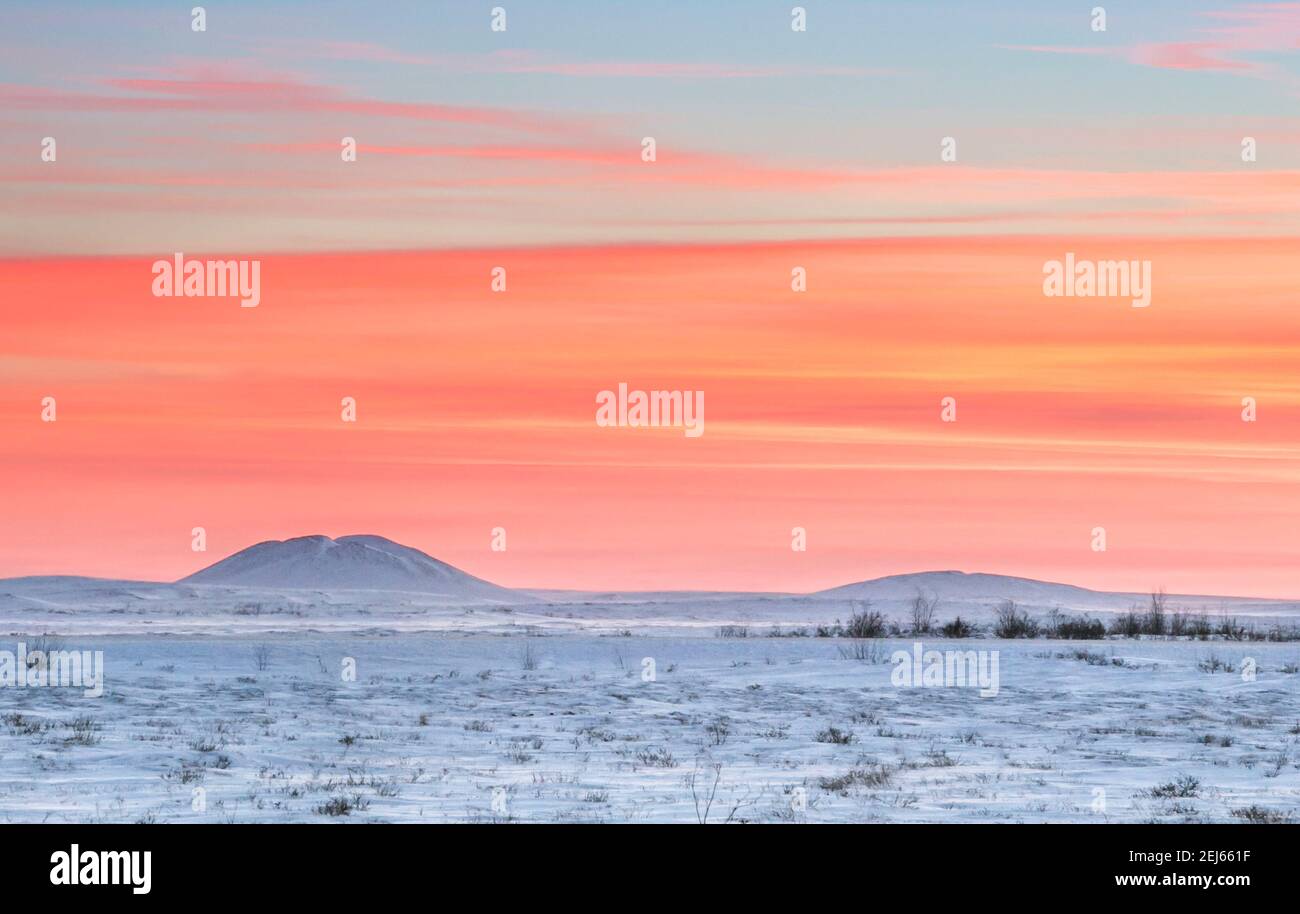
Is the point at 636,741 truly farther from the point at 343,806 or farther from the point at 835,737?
the point at 343,806

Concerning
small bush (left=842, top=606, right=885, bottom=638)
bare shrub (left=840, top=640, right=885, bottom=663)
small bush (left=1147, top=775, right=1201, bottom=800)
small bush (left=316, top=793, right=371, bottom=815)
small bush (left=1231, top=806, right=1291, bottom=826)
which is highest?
small bush (left=842, top=606, right=885, bottom=638)

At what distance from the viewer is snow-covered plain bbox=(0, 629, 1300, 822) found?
49.6 feet

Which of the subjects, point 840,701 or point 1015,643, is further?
point 1015,643

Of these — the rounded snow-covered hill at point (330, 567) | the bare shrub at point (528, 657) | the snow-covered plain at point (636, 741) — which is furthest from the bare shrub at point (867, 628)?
the rounded snow-covered hill at point (330, 567)

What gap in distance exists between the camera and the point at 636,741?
20031mm

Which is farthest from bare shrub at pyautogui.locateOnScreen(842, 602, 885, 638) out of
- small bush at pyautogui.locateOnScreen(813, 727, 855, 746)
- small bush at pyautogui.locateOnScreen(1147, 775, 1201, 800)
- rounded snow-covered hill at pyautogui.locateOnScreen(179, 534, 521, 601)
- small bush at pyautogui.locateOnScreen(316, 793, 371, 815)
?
rounded snow-covered hill at pyautogui.locateOnScreen(179, 534, 521, 601)

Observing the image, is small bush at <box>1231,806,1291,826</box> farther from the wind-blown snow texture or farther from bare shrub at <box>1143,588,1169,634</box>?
bare shrub at <box>1143,588,1169,634</box>

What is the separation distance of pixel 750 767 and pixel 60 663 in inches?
621

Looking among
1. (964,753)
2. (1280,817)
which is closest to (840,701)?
(964,753)

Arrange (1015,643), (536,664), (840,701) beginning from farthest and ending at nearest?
(1015,643)
(536,664)
(840,701)

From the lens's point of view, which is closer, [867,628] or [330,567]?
[867,628]

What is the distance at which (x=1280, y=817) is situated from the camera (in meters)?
14.5

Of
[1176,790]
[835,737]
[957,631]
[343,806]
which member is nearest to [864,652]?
[957,631]
